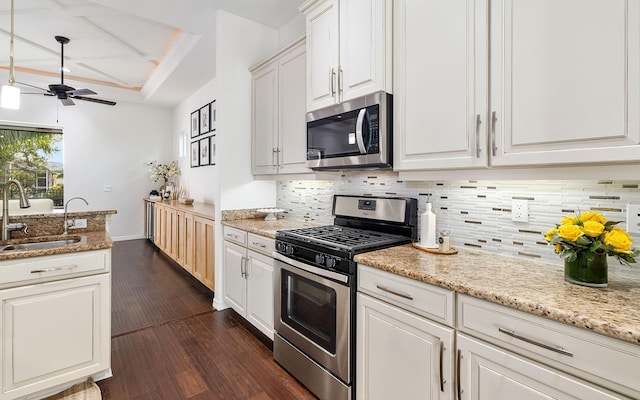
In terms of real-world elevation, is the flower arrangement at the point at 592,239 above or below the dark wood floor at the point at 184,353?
above

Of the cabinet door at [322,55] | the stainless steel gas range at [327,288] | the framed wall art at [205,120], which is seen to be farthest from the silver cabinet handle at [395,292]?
the framed wall art at [205,120]

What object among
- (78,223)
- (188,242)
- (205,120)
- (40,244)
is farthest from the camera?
(205,120)

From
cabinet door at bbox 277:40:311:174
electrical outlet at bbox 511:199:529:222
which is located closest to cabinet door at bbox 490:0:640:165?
electrical outlet at bbox 511:199:529:222

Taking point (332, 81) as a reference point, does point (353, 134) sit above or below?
below

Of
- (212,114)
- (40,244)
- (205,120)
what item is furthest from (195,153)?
(40,244)

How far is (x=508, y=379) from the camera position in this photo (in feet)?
3.60

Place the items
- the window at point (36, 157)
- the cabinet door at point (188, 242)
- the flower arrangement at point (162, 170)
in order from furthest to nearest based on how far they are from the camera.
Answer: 1. the flower arrangement at point (162, 170)
2. the window at point (36, 157)
3. the cabinet door at point (188, 242)

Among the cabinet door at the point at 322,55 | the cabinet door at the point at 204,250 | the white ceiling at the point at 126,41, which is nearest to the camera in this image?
the cabinet door at the point at 322,55

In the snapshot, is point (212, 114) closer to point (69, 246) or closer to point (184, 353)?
point (69, 246)

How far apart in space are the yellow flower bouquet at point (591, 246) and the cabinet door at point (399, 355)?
0.52m

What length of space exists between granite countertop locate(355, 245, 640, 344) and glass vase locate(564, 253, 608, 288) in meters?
0.03

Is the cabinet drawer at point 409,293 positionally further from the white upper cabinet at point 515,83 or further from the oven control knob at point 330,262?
the white upper cabinet at point 515,83

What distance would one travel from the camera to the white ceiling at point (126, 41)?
3.03 m

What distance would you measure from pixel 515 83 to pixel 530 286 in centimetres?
82
